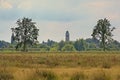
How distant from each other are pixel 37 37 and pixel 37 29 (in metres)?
3.31

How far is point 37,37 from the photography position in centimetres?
11644

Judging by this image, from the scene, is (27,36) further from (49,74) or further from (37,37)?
(49,74)

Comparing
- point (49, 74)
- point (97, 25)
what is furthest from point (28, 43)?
point (49, 74)

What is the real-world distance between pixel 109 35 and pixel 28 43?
977 inches

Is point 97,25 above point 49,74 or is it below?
above

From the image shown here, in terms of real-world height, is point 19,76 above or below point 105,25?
below

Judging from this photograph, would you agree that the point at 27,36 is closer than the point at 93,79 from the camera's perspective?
No

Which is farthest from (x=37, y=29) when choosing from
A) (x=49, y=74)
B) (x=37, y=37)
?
(x=49, y=74)

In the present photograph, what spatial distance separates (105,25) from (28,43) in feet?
80.9

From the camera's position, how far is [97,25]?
12044 centimetres

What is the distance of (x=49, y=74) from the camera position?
19.9 meters

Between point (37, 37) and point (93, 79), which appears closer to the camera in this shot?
point (93, 79)

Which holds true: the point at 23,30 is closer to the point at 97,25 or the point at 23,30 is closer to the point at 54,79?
the point at 97,25

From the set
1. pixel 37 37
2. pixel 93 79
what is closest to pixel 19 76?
pixel 93 79
